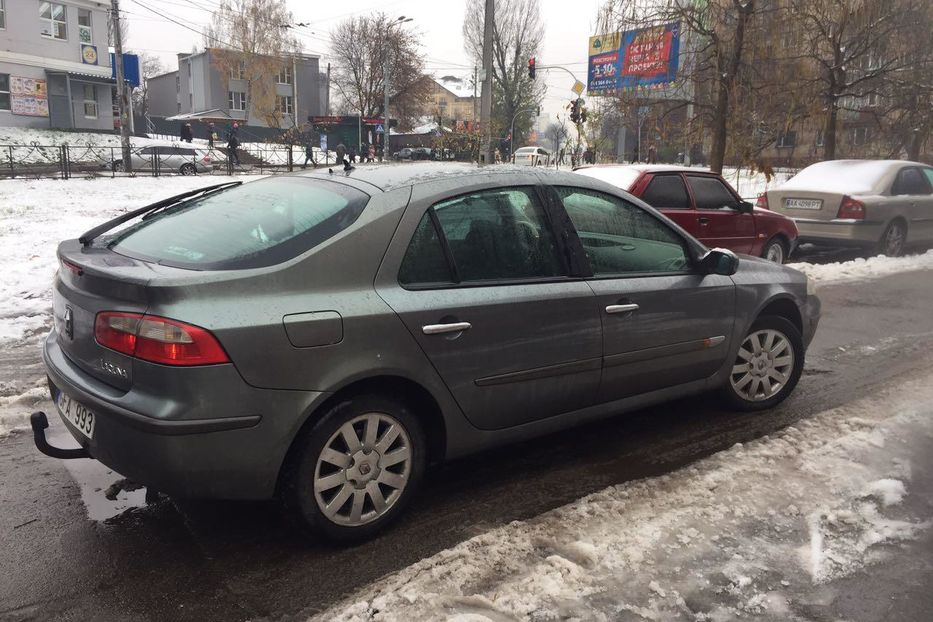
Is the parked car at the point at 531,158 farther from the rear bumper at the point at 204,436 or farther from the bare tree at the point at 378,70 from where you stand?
the rear bumper at the point at 204,436

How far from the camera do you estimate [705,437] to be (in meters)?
4.32

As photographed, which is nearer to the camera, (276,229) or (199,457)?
(199,457)

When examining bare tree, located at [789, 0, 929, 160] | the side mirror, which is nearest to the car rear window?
the side mirror

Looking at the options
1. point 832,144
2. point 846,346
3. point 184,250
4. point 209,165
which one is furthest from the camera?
point 209,165

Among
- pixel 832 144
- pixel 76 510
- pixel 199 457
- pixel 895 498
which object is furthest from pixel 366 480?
pixel 832 144

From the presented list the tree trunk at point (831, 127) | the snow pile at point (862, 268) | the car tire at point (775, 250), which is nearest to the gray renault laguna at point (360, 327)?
the car tire at point (775, 250)

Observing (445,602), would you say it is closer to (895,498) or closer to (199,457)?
(199,457)

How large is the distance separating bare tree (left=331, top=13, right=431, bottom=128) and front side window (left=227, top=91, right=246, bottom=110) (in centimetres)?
878

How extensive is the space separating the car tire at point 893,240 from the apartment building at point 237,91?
146 ft

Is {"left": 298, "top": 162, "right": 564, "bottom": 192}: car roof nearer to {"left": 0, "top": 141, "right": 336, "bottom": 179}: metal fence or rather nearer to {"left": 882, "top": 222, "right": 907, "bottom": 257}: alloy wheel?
{"left": 882, "top": 222, "right": 907, "bottom": 257}: alloy wheel

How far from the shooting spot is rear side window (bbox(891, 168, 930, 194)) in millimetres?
11555

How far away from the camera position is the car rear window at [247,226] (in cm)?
292

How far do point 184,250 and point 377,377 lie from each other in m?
0.98

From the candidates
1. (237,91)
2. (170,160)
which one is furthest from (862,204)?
(237,91)
